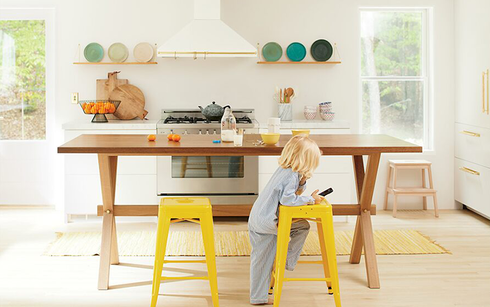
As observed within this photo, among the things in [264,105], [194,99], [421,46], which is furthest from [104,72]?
[421,46]

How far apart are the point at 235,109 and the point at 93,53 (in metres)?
1.50

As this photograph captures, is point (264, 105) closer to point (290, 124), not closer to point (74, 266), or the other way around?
point (290, 124)

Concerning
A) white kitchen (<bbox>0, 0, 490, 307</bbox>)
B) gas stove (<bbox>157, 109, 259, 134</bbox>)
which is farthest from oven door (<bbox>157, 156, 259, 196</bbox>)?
gas stove (<bbox>157, 109, 259, 134</bbox>)

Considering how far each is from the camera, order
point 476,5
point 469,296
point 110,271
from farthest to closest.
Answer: point 476,5
point 110,271
point 469,296

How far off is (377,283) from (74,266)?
6.76 feet

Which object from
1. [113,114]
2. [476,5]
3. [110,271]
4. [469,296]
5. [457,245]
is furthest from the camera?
[113,114]

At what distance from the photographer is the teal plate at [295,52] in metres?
6.43

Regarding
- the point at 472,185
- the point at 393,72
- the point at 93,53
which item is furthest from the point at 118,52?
the point at 472,185

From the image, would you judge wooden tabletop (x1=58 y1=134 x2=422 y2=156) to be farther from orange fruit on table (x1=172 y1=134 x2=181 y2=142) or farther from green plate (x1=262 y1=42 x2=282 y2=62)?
green plate (x1=262 y1=42 x2=282 y2=62)

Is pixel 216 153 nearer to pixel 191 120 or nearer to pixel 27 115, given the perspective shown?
pixel 191 120

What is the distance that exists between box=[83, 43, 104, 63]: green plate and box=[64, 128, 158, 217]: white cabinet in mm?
846

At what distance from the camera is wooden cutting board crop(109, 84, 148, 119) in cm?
637

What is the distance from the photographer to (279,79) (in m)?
6.52

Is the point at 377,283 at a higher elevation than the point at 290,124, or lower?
lower
